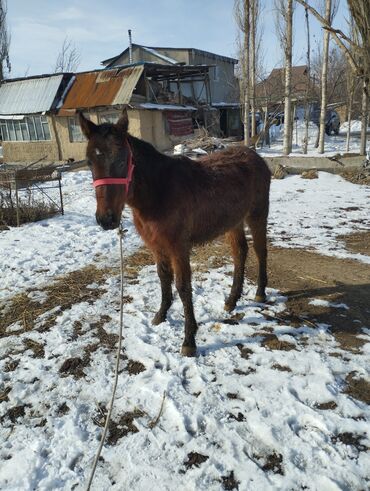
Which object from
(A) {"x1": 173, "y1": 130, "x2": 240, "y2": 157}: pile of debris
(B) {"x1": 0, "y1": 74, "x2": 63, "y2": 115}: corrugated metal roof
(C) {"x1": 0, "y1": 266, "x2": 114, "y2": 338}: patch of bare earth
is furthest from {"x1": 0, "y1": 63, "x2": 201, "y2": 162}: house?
(C) {"x1": 0, "y1": 266, "x2": 114, "y2": 338}: patch of bare earth

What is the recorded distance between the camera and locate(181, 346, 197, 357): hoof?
3314 mm

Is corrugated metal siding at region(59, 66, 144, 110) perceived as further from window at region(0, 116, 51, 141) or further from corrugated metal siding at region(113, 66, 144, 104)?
window at region(0, 116, 51, 141)

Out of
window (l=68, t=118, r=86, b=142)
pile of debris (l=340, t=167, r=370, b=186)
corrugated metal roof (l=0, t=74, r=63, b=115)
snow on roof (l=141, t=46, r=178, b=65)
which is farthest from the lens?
snow on roof (l=141, t=46, r=178, b=65)

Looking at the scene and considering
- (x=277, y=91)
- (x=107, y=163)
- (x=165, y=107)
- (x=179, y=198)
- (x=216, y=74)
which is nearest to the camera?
(x=107, y=163)

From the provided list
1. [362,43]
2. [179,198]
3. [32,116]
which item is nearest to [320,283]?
[179,198]

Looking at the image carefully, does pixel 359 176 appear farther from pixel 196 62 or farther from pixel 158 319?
pixel 196 62

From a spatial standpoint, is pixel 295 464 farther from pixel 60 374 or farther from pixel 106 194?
pixel 106 194

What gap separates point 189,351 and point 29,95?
2438cm

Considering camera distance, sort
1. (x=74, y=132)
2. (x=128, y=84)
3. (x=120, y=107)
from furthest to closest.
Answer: (x=74, y=132) < (x=128, y=84) < (x=120, y=107)

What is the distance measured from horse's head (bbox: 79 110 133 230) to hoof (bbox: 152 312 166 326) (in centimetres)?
161

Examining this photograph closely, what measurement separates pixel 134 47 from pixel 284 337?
32.2 metres

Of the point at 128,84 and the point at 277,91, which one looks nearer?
the point at 128,84

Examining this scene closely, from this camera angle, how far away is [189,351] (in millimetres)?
3320

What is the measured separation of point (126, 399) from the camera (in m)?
2.77
